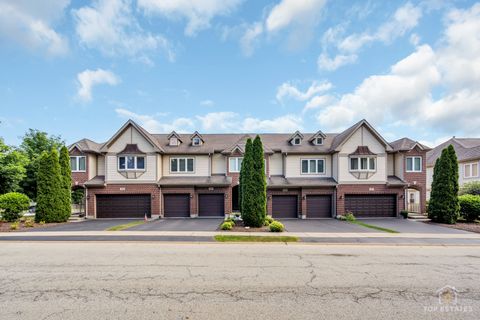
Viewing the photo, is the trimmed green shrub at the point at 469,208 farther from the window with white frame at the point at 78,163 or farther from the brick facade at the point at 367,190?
the window with white frame at the point at 78,163

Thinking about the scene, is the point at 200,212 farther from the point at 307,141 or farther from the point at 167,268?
the point at 167,268

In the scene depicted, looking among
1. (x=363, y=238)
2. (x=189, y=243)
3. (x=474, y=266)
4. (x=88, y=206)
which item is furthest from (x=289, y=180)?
(x=88, y=206)

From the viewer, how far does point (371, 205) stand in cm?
2266

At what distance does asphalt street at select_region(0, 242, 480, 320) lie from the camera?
4.99 m

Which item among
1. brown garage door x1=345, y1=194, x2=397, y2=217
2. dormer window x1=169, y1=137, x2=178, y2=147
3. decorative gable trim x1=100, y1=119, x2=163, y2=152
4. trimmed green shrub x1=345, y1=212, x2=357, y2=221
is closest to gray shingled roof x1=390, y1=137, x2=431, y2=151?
brown garage door x1=345, y1=194, x2=397, y2=217

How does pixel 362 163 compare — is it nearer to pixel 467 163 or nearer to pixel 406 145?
pixel 406 145

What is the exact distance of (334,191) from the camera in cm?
2248

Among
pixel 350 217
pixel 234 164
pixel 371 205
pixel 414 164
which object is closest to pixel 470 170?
pixel 414 164

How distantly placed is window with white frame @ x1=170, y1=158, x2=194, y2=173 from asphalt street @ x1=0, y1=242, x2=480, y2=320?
1365cm

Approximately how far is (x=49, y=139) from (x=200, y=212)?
34.0m

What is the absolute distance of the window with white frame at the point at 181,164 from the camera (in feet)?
78.0

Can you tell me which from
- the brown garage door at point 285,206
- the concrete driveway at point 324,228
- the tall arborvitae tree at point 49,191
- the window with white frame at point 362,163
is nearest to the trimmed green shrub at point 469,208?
the window with white frame at point 362,163

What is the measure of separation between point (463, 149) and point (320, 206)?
2547 cm

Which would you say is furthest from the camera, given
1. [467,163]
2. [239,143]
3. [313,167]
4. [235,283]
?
[467,163]
